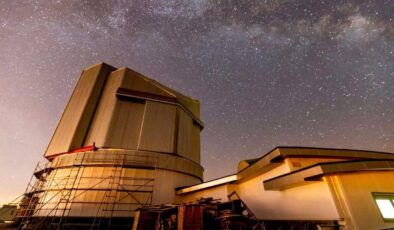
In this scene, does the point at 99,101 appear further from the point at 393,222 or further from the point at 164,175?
the point at 393,222

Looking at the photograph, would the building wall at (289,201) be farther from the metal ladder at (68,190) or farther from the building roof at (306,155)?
the metal ladder at (68,190)

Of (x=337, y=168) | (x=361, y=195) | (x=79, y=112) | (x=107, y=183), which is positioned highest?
(x=79, y=112)

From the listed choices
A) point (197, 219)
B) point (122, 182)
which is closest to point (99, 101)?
point (122, 182)

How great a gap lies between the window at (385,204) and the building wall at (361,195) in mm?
156

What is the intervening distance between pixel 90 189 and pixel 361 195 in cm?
1767

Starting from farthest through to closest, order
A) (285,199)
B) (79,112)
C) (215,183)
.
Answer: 1. (79,112)
2. (215,183)
3. (285,199)

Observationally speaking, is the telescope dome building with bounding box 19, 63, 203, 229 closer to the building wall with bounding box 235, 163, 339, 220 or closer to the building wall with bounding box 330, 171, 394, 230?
the building wall with bounding box 235, 163, 339, 220

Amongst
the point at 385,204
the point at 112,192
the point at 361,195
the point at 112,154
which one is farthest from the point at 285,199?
the point at 112,154

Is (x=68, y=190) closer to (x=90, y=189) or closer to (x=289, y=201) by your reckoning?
(x=90, y=189)

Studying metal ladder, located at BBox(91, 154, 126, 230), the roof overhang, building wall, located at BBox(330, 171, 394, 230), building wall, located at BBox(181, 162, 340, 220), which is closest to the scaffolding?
metal ladder, located at BBox(91, 154, 126, 230)

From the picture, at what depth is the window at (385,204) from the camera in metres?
7.37

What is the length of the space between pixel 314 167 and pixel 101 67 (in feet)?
81.6

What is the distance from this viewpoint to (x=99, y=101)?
889 inches

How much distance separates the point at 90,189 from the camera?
1628 centimetres
